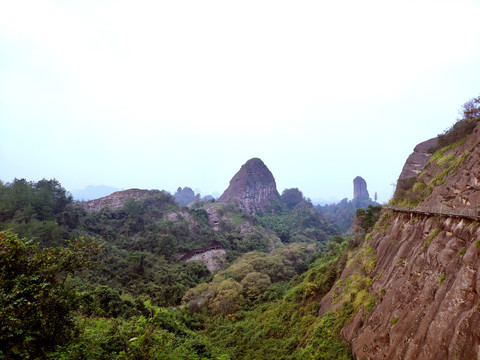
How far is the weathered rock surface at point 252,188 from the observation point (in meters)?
79.1

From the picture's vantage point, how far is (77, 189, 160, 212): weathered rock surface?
139 feet

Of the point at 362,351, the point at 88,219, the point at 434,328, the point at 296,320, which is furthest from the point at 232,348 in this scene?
the point at 88,219

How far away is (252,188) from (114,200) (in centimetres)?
4533

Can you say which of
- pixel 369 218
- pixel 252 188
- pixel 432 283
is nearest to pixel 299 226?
pixel 252 188

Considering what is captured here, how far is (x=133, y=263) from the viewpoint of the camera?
26.0m

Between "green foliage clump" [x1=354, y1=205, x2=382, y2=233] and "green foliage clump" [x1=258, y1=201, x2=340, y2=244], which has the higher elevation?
"green foliage clump" [x1=354, y1=205, x2=382, y2=233]

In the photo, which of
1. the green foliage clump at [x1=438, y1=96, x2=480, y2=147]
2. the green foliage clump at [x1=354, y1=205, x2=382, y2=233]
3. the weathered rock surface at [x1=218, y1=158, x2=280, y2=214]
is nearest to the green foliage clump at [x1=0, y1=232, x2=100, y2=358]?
the green foliage clump at [x1=438, y1=96, x2=480, y2=147]

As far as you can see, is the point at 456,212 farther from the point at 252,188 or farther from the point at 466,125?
the point at 252,188

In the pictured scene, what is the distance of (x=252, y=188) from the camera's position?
8144 cm

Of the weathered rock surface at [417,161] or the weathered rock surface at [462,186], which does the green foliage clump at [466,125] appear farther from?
the weathered rock surface at [417,161]

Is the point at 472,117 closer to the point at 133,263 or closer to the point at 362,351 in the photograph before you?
the point at 362,351

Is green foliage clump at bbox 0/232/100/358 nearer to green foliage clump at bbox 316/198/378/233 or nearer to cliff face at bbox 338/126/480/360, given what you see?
cliff face at bbox 338/126/480/360

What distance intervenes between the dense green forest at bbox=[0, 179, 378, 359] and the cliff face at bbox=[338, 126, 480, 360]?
7.08ft

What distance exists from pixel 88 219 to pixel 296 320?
33.2 meters
